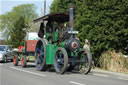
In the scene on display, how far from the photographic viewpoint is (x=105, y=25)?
16.7 meters

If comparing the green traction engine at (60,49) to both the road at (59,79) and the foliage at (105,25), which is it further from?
the foliage at (105,25)

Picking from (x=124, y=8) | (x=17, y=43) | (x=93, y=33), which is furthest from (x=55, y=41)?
(x=17, y=43)

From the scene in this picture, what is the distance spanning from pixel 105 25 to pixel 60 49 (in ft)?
17.4

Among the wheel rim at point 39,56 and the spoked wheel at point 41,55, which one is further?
the wheel rim at point 39,56

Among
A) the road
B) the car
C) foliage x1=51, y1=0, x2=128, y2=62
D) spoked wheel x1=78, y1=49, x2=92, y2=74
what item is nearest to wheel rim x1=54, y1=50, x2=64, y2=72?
the road

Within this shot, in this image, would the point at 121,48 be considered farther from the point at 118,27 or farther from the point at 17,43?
the point at 17,43

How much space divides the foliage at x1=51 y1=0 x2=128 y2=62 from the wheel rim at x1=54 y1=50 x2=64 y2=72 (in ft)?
14.9

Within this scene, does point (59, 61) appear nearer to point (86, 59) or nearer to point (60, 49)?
point (60, 49)

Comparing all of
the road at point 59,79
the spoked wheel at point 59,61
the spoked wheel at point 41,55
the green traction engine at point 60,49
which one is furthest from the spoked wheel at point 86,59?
the spoked wheel at point 41,55

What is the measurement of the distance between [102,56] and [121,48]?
5.12 feet

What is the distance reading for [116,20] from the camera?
1666cm

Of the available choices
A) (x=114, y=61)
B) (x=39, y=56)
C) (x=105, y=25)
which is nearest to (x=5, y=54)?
(x=39, y=56)

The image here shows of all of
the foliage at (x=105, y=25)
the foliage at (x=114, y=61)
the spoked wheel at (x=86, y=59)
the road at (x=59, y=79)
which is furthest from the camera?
the foliage at (x=105, y=25)

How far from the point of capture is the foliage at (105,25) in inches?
649
